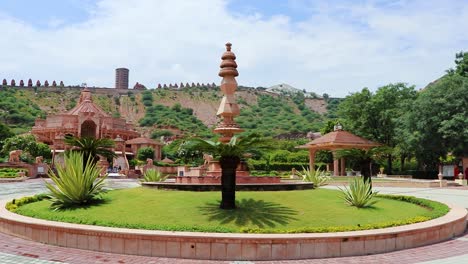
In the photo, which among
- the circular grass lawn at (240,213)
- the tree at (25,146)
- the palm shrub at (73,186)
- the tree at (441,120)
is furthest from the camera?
the tree at (25,146)

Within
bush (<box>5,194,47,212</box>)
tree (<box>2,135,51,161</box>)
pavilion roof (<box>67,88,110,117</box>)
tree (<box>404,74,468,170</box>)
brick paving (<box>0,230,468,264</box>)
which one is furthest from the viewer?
pavilion roof (<box>67,88,110,117</box>)

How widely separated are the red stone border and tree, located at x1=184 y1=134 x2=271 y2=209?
214cm

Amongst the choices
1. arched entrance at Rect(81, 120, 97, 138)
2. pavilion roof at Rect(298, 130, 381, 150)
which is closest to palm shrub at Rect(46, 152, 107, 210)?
pavilion roof at Rect(298, 130, 381, 150)

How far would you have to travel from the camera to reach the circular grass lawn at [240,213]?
9.28 m

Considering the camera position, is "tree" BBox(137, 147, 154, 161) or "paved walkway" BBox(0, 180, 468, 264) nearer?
"paved walkway" BBox(0, 180, 468, 264)

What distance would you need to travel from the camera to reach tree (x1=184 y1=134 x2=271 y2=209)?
33.6 ft

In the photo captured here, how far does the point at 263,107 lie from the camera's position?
145m

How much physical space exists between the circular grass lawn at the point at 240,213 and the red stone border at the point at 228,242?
500mm

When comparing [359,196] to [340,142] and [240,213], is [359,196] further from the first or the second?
[340,142]

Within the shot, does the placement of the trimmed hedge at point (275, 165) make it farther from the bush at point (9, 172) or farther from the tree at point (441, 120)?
the bush at point (9, 172)

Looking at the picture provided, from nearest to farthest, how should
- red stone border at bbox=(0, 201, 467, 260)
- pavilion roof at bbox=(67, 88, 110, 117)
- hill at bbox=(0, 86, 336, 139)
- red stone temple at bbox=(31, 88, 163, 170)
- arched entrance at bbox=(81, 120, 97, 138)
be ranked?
red stone border at bbox=(0, 201, 467, 260), red stone temple at bbox=(31, 88, 163, 170), arched entrance at bbox=(81, 120, 97, 138), pavilion roof at bbox=(67, 88, 110, 117), hill at bbox=(0, 86, 336, 139)

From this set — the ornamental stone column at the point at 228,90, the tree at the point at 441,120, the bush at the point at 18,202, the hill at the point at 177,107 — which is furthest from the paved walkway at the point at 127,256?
the hill at the point at 177,107

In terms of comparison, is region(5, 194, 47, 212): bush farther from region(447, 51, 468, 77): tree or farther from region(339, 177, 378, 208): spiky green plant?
region(447, 51, 468, 77): tree

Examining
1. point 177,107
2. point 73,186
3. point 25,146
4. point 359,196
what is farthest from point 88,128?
point 177,107
